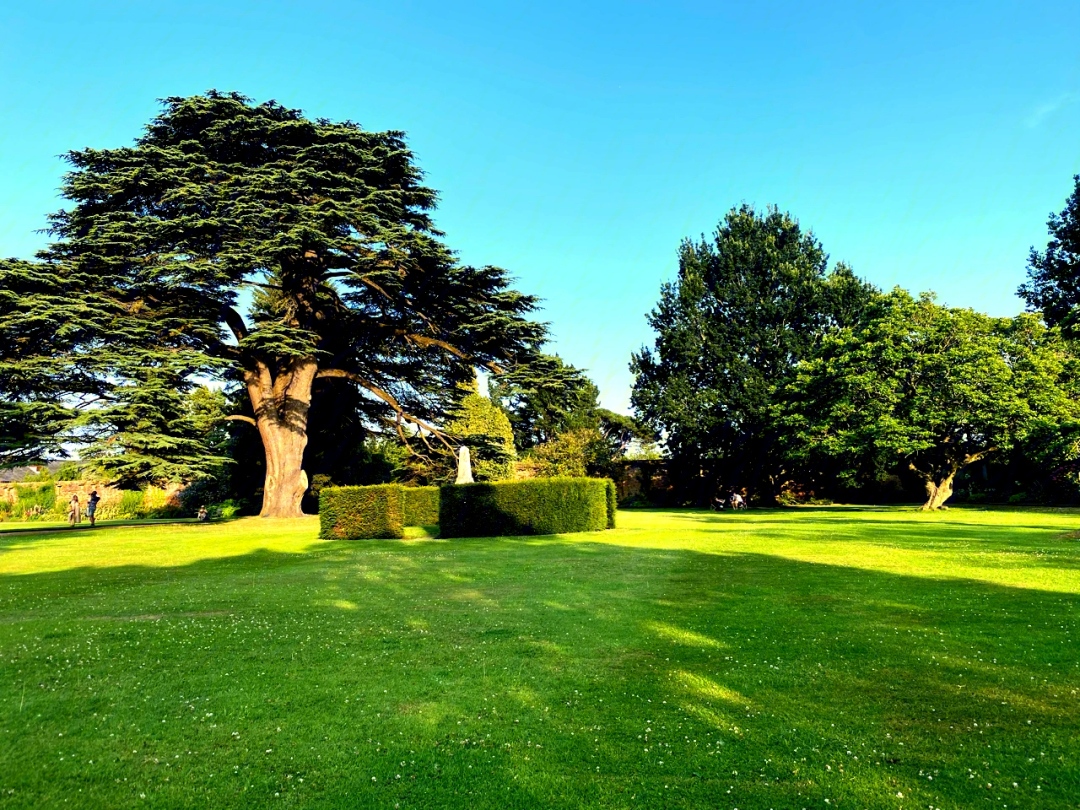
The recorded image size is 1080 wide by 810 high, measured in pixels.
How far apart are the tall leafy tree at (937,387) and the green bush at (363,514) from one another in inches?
795

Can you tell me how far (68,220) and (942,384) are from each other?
3667 centimetres

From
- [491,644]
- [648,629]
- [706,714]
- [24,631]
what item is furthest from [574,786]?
[24,631]

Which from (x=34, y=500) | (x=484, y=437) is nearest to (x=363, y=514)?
(x=484, y=437)

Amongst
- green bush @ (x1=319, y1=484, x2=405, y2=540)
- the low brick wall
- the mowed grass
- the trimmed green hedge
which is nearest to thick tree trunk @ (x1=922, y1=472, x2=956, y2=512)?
the trimmed green hedge

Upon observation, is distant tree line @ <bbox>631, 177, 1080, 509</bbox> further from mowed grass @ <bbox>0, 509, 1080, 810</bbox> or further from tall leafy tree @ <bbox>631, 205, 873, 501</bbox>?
mowed grass @ <bbox>0, 509, 1080, 810</bbox>

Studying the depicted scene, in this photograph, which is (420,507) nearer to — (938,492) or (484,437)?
(484,437)

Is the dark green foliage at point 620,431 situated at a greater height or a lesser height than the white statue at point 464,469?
greater

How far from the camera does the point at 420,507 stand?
77.8 feet

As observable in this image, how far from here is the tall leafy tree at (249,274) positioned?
2472cm

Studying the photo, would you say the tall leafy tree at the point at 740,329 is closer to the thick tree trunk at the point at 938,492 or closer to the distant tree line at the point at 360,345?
the distant tree line at the point at 360,345

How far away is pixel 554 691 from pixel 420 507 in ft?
61.5

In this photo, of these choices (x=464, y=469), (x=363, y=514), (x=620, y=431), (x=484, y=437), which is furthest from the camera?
(x=620, y=431)

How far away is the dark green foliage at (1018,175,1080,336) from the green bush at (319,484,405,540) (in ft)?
73.9

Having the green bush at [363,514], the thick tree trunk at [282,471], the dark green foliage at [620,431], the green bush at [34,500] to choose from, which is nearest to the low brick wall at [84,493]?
the green bush at [34,500]
